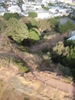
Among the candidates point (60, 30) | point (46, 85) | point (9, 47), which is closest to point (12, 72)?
point (46, 85)

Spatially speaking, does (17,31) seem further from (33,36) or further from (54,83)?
(54,83)

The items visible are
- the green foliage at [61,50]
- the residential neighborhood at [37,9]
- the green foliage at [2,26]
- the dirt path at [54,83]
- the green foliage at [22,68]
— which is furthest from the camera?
the residential neighborhood at [37,9]

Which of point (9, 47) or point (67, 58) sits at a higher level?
point (9, 47)

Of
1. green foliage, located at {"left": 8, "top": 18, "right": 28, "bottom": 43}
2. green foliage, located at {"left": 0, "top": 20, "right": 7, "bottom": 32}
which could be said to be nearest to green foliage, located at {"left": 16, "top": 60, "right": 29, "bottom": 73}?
green foliage, located at {"left": 8, "top": 18, "right": 28, "bottom": 43}

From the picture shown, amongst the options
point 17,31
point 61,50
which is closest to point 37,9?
point 17,31

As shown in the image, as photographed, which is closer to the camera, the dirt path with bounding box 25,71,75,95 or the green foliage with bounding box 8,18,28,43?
the dirt path with bounding box 25,71,75,95

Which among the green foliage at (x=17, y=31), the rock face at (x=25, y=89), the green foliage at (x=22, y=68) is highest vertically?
the green foliage at (x=17, y=31)

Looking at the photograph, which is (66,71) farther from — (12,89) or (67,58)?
(12,89)

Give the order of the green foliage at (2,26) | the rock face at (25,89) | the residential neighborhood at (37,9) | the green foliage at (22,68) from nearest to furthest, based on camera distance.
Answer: the rock face at (25,89) < the green foliage at (22,68) < the green foliage at (2,26) < the residential neighborhood at (37,9)

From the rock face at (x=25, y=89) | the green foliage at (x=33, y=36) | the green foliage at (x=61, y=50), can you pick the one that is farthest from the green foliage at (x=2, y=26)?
the rock face at (x=25, y=89)

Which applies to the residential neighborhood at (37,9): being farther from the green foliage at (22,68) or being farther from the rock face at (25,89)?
the rock face at (25,89)

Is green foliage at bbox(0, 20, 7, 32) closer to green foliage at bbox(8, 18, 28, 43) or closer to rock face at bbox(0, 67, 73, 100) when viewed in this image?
green foliage at bbox(8, 18, 28, 43)
